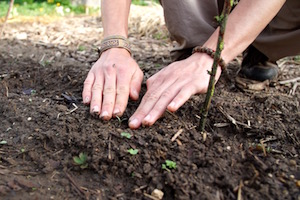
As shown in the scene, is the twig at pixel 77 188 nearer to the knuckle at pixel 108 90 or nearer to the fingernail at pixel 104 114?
the fingernail at pixel 104 114

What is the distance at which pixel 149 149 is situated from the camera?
1.58m

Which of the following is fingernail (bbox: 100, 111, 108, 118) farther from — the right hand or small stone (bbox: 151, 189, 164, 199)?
small stone (bbox: 151, 189, 164, 199)

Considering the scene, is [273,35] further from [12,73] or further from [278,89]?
[12,73]

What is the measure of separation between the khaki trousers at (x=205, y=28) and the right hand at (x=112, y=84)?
501 mm

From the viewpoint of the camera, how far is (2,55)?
2.91 metres

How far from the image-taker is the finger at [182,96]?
5.50ft

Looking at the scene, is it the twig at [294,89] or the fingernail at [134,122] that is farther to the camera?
the twig at [294,89]

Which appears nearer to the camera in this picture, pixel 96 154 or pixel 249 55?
pixel 96 154

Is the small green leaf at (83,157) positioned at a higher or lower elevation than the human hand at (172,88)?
lower

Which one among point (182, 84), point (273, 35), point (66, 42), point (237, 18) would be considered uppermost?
point (237, 18)

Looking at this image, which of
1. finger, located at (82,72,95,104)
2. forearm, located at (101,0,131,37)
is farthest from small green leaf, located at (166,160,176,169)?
forearm, located at (101,0,131,37)

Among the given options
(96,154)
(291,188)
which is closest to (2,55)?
(96,154)

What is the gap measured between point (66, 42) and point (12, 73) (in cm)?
121

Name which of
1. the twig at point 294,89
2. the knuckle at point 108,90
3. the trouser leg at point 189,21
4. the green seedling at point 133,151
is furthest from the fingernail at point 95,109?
the twig at point 294,89
